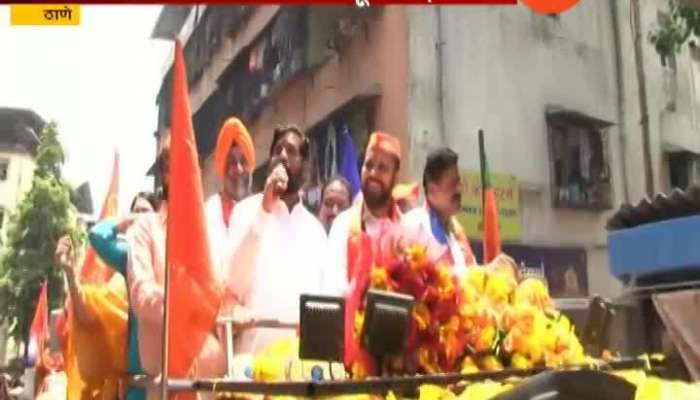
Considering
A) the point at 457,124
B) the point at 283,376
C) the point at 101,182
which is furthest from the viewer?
the point at 457,124

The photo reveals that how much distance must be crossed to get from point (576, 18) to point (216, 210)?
3.91 ft

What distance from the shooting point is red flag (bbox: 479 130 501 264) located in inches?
82.1

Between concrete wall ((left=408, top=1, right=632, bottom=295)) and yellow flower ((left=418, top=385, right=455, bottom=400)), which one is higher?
concrete wall ((left=408, top=1, right=632, bottom=295))

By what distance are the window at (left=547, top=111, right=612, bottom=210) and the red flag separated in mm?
217

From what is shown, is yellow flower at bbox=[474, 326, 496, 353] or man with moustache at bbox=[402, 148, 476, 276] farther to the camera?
man with moustache at bbox=[402, 148, 476, 276]

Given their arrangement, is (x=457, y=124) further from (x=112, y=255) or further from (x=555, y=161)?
(x=112, y=255)

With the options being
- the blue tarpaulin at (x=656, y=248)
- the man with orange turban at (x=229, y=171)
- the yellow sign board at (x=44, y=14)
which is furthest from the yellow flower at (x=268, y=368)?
the blue tarpaulin at (x=656, y=248)

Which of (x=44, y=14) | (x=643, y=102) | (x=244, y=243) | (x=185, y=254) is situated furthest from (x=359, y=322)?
(x=643, y=102)

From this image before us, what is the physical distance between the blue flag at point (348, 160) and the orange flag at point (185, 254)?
0.38m

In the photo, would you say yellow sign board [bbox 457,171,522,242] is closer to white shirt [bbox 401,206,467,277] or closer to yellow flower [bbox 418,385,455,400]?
white shirt [bbox 401,206,467,277]

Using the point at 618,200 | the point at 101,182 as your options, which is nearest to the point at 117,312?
the point at 101,182

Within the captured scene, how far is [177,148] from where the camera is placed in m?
1.75

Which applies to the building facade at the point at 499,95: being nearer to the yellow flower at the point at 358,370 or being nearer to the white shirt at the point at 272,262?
the white shirt at the point at 272,262

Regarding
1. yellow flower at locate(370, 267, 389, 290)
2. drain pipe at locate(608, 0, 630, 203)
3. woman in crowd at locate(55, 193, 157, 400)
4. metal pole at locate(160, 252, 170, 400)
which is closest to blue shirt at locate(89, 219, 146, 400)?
woman in crowd at locate(55, 193, 157, 400)
